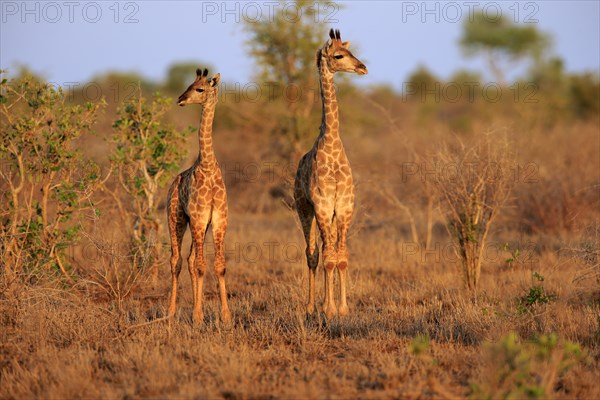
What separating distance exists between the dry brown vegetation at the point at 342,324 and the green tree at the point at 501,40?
3090 cm

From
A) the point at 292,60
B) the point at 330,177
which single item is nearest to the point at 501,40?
the point at 292,60

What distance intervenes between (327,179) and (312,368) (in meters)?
2.82

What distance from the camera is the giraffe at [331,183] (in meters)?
8.09

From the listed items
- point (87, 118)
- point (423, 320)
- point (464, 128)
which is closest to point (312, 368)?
point (423, 320)

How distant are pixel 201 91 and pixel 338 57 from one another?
1.72 meters

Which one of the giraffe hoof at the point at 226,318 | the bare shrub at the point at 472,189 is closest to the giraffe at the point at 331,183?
the giraffe hoof at the point at 226,318

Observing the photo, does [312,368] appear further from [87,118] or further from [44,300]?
[87,118]

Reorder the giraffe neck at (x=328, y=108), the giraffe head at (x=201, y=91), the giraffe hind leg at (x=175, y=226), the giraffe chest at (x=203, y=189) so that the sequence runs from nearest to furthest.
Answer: the giraffe chest at (x=203, y=189) → the giraffe head at (x=201, y=91) → the giraffe neck at (x=328, y=108) → the giraffe hind leg at (x=175, y=226)

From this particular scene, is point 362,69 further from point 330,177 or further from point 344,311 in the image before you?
point 344,311

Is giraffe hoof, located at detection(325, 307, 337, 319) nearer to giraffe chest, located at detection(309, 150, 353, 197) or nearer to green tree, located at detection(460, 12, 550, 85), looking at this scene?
giraffe chest, located at detection(309, 150, 353, 197)

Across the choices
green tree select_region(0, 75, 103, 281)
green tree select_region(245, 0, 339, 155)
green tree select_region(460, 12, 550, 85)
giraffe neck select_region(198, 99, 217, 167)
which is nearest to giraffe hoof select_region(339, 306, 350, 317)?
giraffe neck select_region(198, 99, 217, 167)

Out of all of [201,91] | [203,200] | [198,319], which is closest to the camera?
[198,319]

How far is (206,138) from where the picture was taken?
817 cm

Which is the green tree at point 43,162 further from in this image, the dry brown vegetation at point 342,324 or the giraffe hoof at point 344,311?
the giraffe hoof at point 344,311
